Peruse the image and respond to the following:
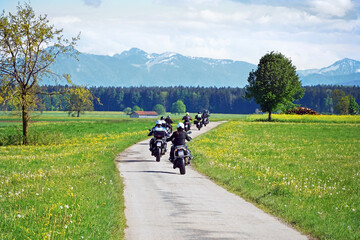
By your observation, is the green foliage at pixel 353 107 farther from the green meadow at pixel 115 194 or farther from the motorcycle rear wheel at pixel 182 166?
the motorcycle rear wheel at pixel 182 166

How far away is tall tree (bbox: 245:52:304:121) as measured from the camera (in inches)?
3565

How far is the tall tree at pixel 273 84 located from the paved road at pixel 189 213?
74.8 m

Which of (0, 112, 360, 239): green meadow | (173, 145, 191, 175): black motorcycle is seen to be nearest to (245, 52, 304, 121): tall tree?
(0, 112, 360, 239): green meadow

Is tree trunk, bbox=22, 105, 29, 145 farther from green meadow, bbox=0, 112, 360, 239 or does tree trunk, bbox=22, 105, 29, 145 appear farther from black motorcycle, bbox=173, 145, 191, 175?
black motorcycle, bbox=173, 145, 191, 175

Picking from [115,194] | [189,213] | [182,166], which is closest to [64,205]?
[115,194]

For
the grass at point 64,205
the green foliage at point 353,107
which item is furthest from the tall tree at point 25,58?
the green foliage at point 353,107

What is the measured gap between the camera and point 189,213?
11195 mm

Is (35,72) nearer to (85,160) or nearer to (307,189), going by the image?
(85,160)

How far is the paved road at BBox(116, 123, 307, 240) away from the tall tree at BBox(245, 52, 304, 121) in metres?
74.8

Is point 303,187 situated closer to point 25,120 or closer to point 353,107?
point 25,120

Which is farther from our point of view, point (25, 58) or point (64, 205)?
point (25, 58)

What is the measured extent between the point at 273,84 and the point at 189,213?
273 feet

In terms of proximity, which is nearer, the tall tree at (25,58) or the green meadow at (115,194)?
the green meadow at (115,194)

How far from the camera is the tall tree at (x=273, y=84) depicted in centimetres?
9056
